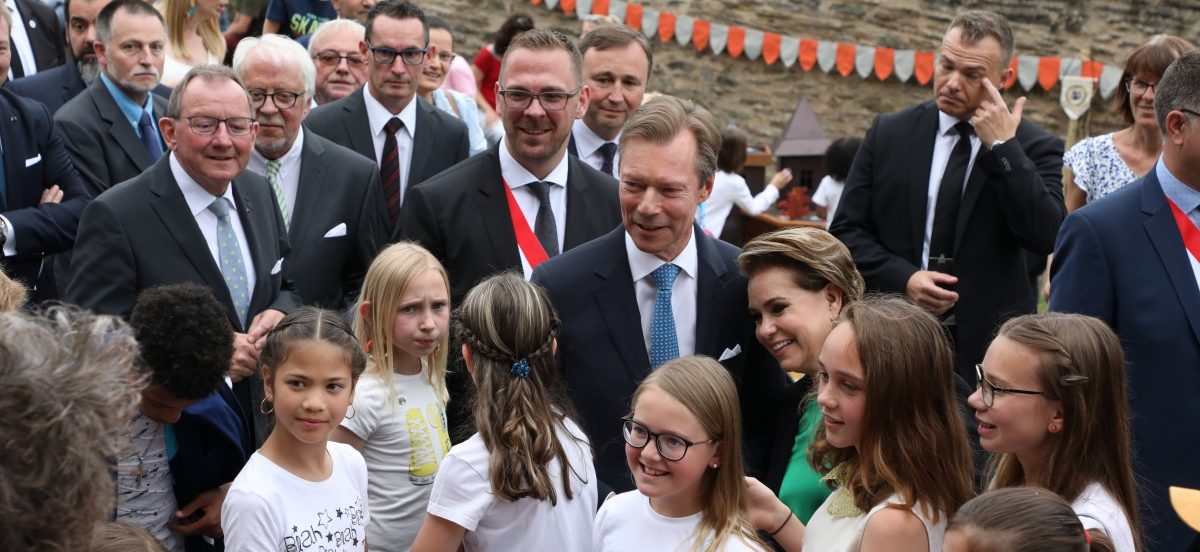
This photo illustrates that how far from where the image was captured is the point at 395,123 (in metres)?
5.55

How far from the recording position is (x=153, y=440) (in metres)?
3.52

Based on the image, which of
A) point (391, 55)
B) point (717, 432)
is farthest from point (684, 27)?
point (717, 432)

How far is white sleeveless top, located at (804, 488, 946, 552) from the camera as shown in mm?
2727

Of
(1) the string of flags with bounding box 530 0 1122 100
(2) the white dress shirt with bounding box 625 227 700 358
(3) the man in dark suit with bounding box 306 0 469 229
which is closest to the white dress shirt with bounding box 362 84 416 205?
(3) the man in dark suit with bounding box 306 0 469 229

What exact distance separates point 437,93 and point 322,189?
2036mm

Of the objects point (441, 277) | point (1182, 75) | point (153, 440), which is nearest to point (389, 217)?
point (441, 277)

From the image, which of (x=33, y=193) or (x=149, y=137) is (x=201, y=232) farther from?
(x=149, y=137)

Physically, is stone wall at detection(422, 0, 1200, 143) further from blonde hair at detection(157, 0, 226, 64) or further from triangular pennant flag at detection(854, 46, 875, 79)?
blonde hair at detection(157, 0, 226, 64)

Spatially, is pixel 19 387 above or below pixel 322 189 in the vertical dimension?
above

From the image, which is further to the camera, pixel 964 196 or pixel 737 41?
pixel 737 41

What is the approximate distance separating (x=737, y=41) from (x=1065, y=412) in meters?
12.1

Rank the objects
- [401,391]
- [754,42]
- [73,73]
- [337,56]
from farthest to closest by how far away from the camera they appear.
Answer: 1. [754,42]
2. [337,56]
3. [73,73]
4. [401,391]

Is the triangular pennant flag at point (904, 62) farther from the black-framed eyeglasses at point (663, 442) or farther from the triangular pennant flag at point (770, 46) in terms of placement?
the black-framed eyeglasses at point (663, 442)

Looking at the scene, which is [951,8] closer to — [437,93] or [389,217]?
[437,93]
